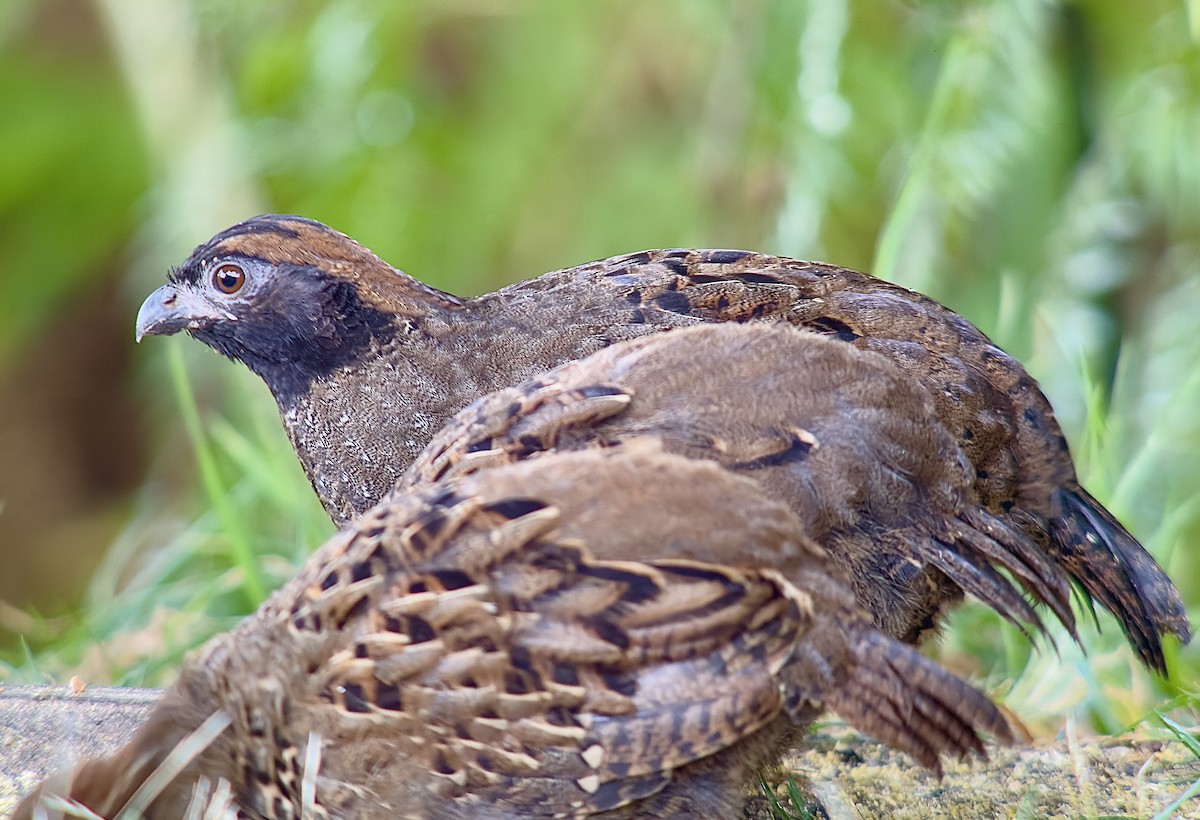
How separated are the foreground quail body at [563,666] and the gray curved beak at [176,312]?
1.46 metres

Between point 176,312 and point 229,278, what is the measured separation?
0.19m

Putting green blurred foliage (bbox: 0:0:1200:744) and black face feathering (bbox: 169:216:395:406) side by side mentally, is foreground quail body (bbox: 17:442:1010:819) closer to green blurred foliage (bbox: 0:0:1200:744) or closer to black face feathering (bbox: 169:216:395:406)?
black face feathering (bbox: 169:216:395:406)

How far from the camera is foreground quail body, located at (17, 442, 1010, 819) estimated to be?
8.77 feet

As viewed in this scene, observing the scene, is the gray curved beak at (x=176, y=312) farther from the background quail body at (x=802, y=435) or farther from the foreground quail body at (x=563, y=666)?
the foreground quail body at (x=563, y=666)

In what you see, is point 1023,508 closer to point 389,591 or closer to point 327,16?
point 389,591

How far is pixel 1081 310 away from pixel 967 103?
949 mm

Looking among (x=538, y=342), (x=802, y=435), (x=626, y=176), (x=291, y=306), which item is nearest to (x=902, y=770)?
(x=802, y=435)

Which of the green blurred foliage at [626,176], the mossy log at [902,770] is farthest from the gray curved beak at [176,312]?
the mossy log at [902,770]

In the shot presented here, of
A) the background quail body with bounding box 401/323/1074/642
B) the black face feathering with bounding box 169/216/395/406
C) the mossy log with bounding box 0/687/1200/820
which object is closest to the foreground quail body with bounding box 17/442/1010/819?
the background quail body with bounding box 401/323/1074/642

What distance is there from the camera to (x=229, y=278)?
4.05 m

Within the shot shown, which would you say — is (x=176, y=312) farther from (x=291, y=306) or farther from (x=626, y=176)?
(x=626, y=176)

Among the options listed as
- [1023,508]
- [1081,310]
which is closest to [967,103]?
[1081,310]

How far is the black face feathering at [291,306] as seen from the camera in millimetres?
3996

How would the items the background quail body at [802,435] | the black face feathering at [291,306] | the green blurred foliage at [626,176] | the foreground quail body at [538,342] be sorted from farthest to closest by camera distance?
the green blurred foliage at [626,176] → the black face feathering at [291,306] → the foreground quail body at [538,342] → the background quail body at [802,435]
